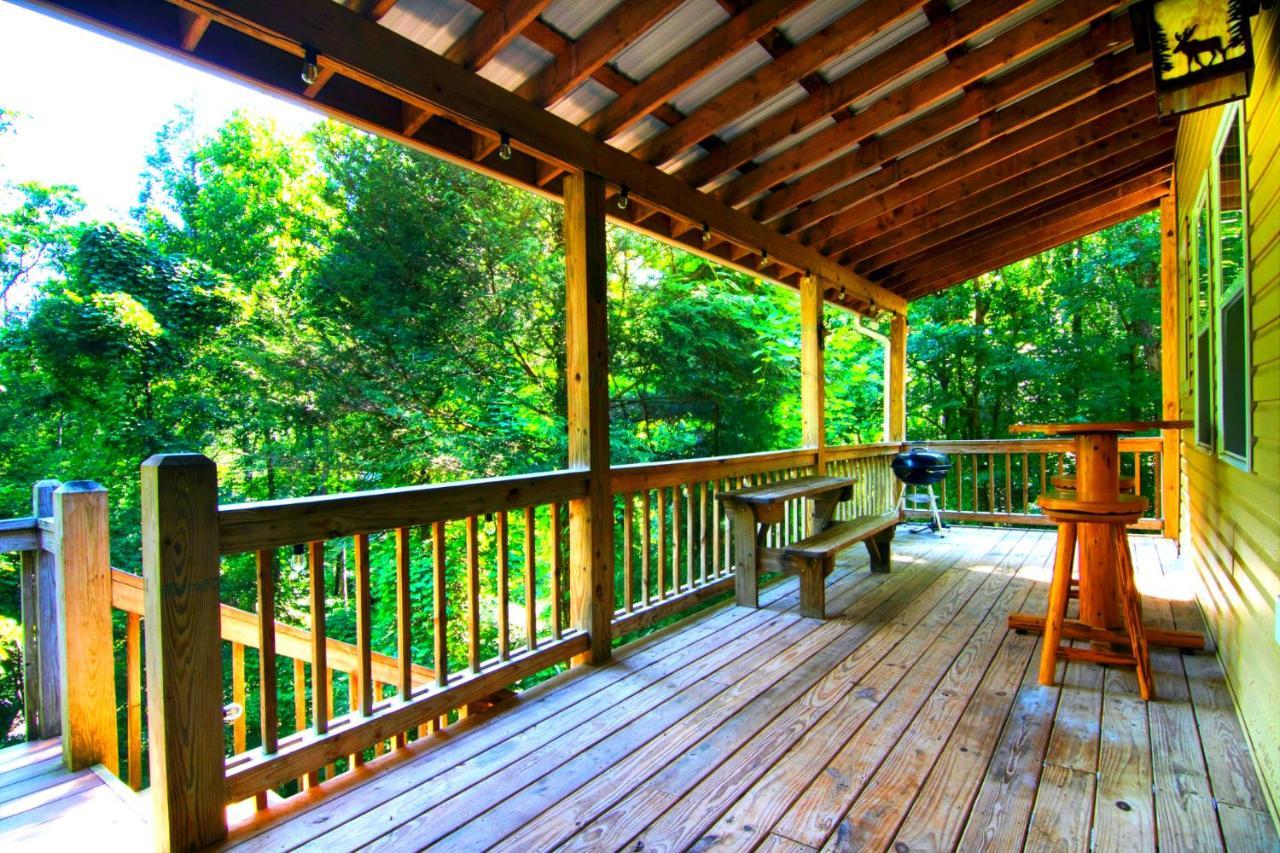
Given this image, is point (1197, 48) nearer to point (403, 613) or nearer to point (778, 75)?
point (778, 75)

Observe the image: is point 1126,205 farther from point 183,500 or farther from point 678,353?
point 183,500

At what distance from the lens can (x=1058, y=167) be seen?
4676 mm

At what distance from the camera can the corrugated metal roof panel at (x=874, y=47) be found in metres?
2.85

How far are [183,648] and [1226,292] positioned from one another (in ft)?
12.7

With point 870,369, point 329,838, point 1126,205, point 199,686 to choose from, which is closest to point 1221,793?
point 329,838

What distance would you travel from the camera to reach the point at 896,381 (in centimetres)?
697

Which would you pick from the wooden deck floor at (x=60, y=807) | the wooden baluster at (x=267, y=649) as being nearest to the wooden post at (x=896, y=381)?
the wooden baluster at (x=267, y=649)

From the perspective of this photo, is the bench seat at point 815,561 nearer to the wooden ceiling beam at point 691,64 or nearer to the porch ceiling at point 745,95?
the porch ceiling at point 745,95

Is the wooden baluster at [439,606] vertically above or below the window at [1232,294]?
below

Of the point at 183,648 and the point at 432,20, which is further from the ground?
the point at 432,20

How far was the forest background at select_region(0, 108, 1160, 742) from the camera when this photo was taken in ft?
29.1

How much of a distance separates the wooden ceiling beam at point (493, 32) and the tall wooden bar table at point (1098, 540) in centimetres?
259

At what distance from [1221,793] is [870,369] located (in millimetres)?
10196

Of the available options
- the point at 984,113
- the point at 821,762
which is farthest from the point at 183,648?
the point at 984,113
